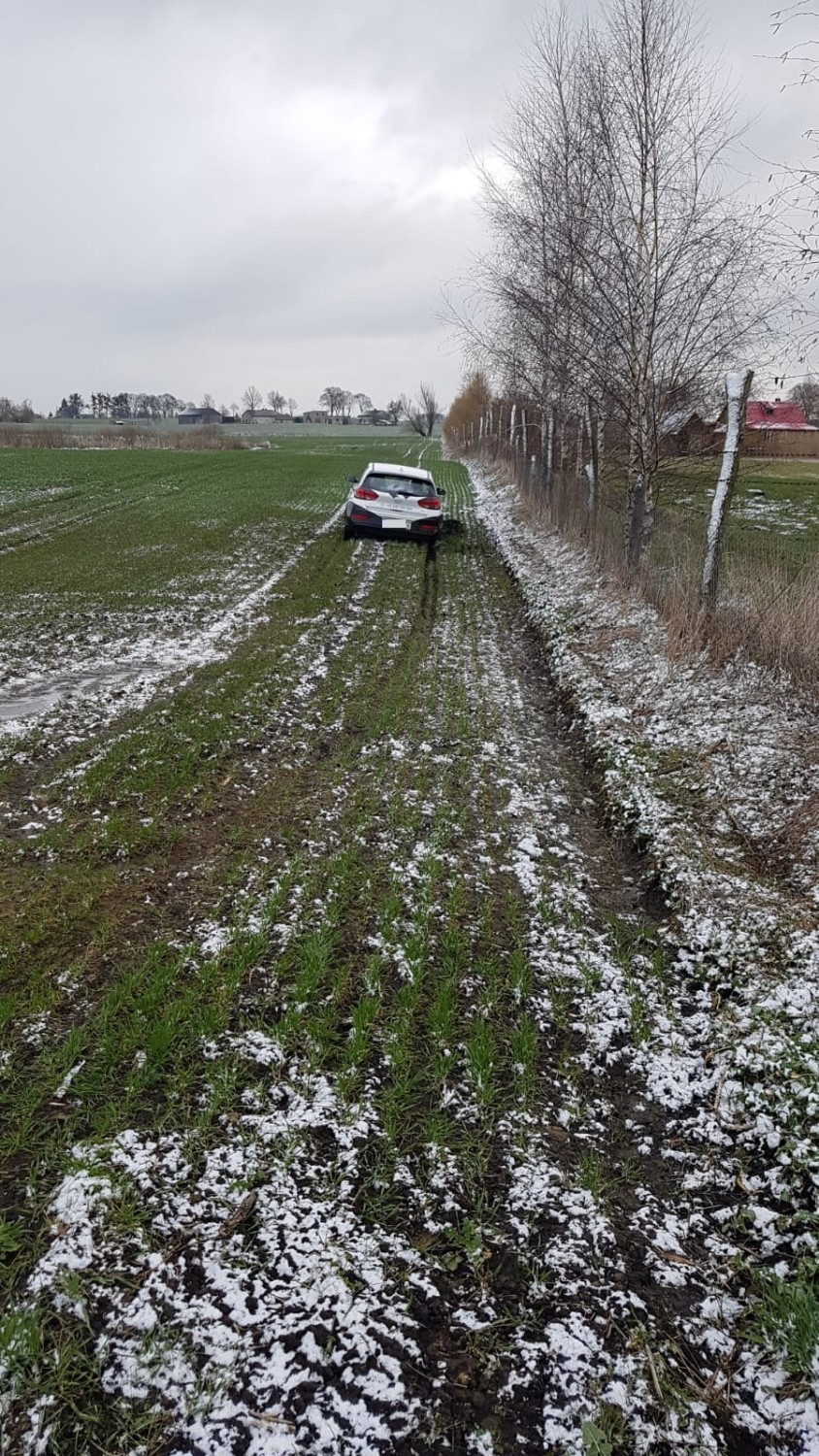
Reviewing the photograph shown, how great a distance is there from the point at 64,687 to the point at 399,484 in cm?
916

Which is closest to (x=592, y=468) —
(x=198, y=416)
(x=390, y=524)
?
(x=390, y=524)

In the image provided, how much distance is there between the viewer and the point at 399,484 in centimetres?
1439

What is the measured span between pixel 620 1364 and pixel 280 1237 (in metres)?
1.01

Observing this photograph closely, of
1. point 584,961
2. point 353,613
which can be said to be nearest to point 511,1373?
point 584,961

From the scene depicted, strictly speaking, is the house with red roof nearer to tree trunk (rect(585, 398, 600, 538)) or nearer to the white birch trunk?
tree trunk (rect(585, 398, 600, 538))

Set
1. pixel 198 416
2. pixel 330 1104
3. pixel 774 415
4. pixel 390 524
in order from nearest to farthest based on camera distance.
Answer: pixel 330 1104
pixel 774 415
pixel 390 524
pixel 198 416

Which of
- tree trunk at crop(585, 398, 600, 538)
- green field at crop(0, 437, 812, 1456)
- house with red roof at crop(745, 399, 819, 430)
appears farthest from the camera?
tree trunk at crop(585, 398, 600, 538)

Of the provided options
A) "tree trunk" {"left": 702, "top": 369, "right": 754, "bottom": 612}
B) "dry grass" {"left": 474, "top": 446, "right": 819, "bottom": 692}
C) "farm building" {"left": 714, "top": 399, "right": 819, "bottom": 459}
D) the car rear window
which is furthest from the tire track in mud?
"farm building" {"left": 714, "top": 399, "right": 819, "bottom": 459}

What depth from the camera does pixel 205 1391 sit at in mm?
1871

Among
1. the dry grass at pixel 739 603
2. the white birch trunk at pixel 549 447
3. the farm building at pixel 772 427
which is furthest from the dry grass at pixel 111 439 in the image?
the farm building at pixel 772 427

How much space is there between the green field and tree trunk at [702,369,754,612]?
2.71 metres

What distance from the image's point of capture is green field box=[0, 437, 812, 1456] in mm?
1912

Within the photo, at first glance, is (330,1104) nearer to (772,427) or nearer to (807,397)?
(807,397)

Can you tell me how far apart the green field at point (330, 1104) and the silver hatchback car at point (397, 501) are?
883 centimetres
